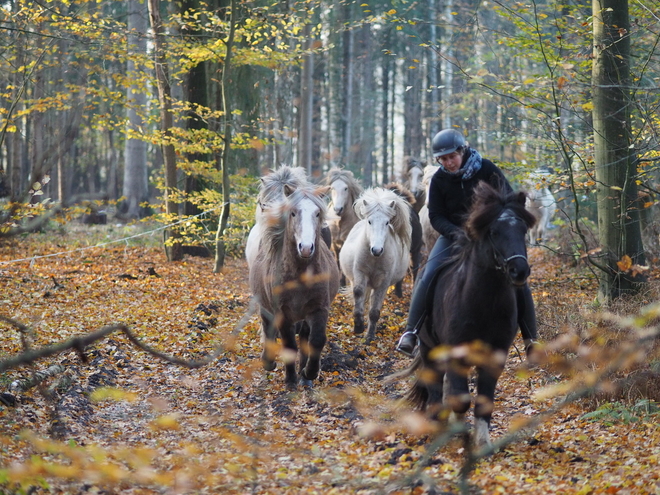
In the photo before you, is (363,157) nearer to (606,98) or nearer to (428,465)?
(606,98)

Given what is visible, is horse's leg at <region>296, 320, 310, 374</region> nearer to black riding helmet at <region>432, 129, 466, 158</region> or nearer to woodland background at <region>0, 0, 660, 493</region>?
woodland background at <region>0, 0, 660, 493</region>

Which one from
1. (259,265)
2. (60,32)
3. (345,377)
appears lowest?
(345,377)

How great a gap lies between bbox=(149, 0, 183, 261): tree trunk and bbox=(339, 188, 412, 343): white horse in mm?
6554

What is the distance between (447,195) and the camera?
6254mm

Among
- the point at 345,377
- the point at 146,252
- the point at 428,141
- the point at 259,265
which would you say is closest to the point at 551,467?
the point at 345,377

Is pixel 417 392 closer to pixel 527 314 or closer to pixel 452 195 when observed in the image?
pixel 527 314

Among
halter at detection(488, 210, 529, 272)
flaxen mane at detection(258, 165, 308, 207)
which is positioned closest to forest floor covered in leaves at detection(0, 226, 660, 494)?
halter at detection(488, 210, 529, 272)

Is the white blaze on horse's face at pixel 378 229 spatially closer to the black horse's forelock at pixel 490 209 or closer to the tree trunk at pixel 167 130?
the black horse's forelock at pixel 490 209

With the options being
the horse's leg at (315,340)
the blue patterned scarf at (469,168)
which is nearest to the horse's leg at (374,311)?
the horse's leg at (315,340)

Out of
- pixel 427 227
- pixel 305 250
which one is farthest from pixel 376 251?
pixel 427 227

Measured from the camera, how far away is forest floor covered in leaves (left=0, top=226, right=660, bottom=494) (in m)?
4.03

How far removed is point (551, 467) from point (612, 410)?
57.1 inches

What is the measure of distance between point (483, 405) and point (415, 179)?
11.8 metres

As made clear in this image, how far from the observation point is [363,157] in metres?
44.5
